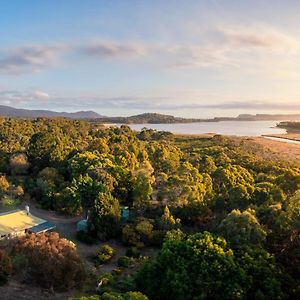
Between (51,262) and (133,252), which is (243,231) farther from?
(51,262)

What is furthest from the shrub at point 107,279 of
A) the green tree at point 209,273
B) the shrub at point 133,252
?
the shrub at point 133,252

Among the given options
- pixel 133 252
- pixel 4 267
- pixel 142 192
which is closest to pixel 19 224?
pixel 4 267

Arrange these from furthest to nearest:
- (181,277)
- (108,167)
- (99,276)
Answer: (108,167) < (99,276) < (181,277)

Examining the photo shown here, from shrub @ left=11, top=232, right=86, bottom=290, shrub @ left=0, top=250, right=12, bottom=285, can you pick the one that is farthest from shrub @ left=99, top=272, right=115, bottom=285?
shrub @ left=0, top=250, right=12, bottom=285

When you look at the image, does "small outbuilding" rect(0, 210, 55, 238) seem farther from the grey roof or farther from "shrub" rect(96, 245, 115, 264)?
"shrub" rect(96, 245, 115, 264)

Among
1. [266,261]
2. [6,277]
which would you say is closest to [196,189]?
[266,261]

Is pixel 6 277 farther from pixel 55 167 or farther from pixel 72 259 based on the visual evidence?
pixel 55 167

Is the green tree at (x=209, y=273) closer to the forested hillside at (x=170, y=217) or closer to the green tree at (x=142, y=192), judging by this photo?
the forested hillside at (x=170, y=217)
